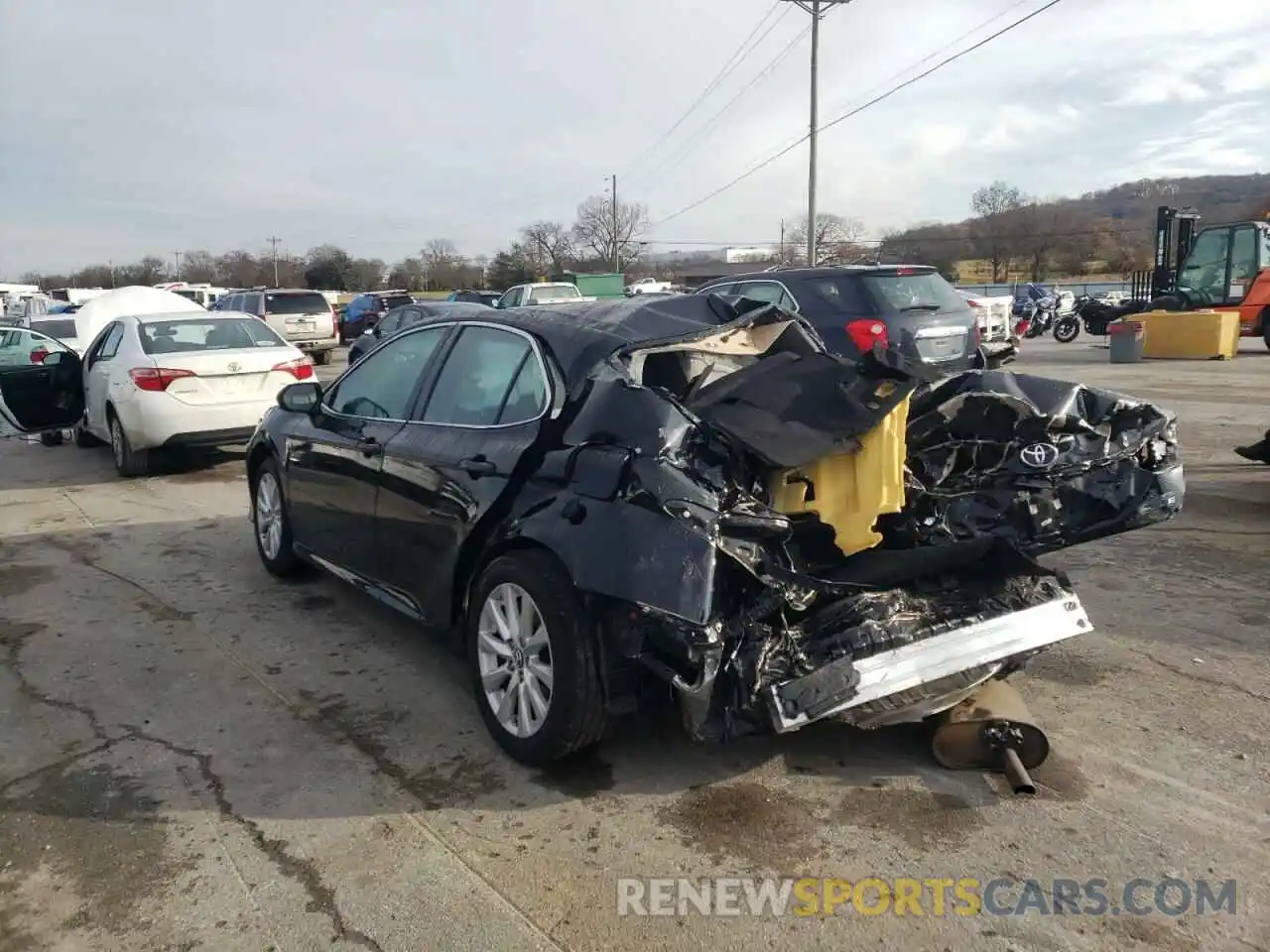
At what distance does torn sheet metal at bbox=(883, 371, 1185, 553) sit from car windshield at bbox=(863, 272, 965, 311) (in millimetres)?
5430

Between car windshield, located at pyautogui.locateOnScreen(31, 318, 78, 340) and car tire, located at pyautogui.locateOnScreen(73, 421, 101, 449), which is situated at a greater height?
car windshield, located at pyautogui.locateOnScreen(31, 318, 78, 340)

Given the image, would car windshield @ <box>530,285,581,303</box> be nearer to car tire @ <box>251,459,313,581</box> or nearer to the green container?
the green container

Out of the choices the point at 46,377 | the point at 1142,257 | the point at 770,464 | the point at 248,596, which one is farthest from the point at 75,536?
the point at 1142,257

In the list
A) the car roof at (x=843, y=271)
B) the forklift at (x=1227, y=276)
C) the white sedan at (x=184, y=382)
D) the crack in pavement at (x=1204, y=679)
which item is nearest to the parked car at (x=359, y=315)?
the forklift at (x=1227, y=276)

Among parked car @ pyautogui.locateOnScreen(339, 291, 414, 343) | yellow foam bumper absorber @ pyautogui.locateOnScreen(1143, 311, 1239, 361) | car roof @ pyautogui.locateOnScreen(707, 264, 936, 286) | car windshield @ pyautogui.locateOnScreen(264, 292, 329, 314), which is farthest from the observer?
parked car @ pyautogui.locateOnScreen(339, 291, 414, 343)

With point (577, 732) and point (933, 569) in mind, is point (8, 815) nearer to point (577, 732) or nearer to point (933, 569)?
point (577, 732)

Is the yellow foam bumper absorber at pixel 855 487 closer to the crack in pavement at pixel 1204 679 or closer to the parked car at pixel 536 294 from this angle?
the crack in pavement at pixel 1204 679

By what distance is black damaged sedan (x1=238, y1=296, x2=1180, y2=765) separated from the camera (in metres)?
3.19

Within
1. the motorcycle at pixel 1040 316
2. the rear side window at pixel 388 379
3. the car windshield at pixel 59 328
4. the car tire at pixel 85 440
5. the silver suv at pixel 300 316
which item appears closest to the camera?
the rear side window at pixel 388 379

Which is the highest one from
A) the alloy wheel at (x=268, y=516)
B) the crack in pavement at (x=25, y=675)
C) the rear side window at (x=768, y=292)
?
the rear side window at (x=768, y=292)

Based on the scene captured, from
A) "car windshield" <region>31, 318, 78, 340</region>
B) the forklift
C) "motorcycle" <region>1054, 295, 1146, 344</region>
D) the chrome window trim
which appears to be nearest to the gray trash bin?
the forklift

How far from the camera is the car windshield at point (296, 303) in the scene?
81.6 feet

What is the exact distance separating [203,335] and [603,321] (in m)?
7.56

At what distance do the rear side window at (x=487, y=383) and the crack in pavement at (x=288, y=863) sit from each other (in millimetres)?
1658
